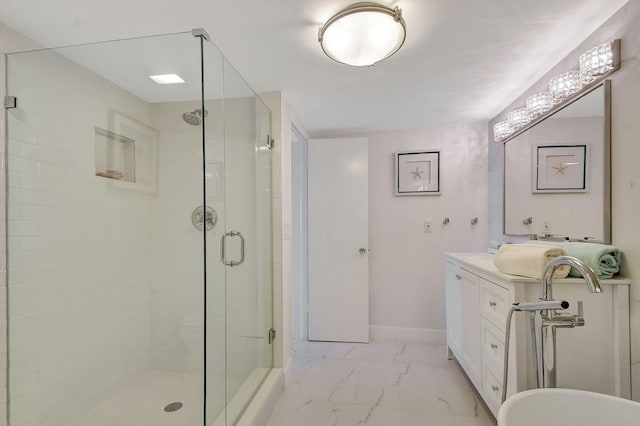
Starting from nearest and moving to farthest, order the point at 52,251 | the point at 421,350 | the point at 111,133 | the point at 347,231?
the point at 52,251, the point at 111,133, the point at 421,350, the point at 347,231

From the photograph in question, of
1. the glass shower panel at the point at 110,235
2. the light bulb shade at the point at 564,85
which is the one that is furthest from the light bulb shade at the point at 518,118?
the glass shower panel at the point at 110,235

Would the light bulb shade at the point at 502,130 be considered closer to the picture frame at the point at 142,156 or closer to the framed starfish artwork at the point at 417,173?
the framed starfish artwork at the point at 417,173

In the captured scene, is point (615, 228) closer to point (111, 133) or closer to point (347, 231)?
point (347, 231)

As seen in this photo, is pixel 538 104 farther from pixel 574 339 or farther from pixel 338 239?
pixel 338 239

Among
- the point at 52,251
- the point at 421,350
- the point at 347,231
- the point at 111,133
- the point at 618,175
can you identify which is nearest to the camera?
the point at 618,175

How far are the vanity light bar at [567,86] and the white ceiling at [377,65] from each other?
0.47 ft

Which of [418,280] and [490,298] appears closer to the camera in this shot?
[490,298]

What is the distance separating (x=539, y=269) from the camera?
1.40 meters

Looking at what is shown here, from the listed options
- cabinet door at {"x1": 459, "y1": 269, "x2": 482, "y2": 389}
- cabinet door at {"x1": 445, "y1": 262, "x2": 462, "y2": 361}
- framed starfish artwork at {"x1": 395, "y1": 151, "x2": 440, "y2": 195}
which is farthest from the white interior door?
cabinet door at {"x1": 459, "y1": 269, "x2": 482, "y2": 389}

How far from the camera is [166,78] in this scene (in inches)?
66.9

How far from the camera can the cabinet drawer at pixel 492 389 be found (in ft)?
5.38

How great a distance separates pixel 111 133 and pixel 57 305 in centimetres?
96

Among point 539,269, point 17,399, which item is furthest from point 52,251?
point 539,269

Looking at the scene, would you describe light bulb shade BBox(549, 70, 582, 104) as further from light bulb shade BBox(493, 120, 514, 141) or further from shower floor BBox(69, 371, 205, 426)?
shower floor BBox(69, 371, 205, 426)
